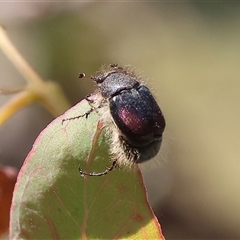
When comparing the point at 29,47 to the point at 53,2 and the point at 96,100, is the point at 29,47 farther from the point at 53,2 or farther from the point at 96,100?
the point at 96,100

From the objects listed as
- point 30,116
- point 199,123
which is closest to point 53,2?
point 30,116

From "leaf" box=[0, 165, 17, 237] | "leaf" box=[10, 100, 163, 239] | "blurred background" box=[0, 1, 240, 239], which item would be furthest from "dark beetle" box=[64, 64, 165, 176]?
"blurred background" box=[0, 1, 240, 239]

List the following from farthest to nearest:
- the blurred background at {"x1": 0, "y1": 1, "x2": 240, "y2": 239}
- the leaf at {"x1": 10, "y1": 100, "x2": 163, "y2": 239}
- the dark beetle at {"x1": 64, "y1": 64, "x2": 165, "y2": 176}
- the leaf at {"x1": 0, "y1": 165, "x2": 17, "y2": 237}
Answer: the blurred background at {"x1": 0, "y1": 1, "x2": 240, "y2": 239}
the leaf at {"x1": 0, "y1": 165, "x2": 17, "y2": 237}
the dark beetle at {"x1": 64, "y1": 64, "x2": 165, "y2": 176}
the leaf at {"x1": 10, "y1": 100, "x2": 163, "y2": 239}

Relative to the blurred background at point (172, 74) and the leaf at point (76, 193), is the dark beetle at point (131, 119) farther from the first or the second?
the blurred background at point (172, 74)

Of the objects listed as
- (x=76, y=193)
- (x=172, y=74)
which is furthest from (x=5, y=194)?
(x=172, y=74)

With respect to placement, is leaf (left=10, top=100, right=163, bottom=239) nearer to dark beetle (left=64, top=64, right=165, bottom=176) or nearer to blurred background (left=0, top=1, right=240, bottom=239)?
dark beetle (left=64, top=64, right=165, bottom=176)

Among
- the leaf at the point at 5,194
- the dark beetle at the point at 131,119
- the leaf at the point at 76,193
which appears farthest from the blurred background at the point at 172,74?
the leaf at the point at 76,193
